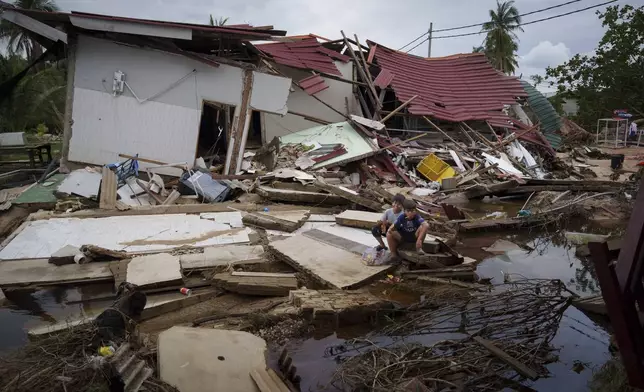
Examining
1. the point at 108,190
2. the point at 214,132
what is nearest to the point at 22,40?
the point at 214,132

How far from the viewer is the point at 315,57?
16.2 m

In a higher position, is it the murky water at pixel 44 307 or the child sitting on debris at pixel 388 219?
the child sitting on debris at pixel 388 219

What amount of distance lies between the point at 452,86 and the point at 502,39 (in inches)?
1061

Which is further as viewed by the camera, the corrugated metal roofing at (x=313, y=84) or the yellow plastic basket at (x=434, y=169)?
the corrugated metal roofing at (x=313, y=84)

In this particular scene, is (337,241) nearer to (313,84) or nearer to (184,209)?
(184,209)

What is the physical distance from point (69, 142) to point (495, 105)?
15.8 metres

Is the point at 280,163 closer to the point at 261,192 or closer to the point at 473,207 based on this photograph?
the point at 261,192

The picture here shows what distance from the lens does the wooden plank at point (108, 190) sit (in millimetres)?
9352

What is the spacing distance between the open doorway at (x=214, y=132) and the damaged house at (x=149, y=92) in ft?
2.20

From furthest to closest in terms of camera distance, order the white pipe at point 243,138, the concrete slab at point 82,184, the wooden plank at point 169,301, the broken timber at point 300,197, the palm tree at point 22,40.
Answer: the palm tree at point 22,40 < the white pipe at point 243,138 < the broken timber at point 300,197 < the concrete slab at point 82,184 < the wooden plank at point 169,301

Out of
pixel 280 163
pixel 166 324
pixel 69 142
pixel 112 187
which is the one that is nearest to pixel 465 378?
pixel 166 324

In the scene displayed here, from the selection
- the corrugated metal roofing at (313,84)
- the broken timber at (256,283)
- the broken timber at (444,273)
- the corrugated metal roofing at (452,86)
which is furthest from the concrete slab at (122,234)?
the corrugated metal roofing at (452,86)

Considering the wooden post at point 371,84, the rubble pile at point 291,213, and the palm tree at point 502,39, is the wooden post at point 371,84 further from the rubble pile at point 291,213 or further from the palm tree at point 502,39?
the palm tree at point 502,39

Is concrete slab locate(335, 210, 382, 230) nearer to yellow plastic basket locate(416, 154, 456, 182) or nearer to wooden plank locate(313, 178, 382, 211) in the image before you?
wooden plank locate(313, 178, 382, 211)
